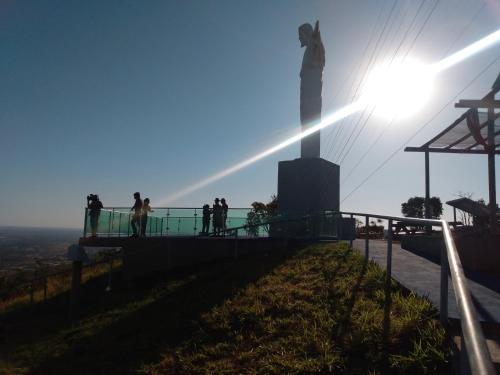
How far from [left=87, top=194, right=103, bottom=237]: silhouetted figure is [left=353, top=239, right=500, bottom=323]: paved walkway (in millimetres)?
11628

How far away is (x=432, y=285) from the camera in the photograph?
5.94 metres

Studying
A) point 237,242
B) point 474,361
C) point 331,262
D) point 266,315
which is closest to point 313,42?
point 237,242

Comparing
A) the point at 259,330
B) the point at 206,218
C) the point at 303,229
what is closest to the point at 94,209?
the point at 206,218

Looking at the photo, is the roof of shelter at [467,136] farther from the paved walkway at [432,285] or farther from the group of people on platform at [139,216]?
the group of people on platform at [139,216]

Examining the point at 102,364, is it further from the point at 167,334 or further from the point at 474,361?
the point at 474,361

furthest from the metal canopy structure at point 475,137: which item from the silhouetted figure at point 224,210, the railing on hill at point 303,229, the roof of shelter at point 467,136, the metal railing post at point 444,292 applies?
the silhouetted figure at point 224,210

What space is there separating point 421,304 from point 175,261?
35.7 feet

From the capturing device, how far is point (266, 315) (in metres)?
5.83

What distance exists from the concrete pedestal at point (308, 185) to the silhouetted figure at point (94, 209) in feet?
34.5

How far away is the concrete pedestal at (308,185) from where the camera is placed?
22062 mm

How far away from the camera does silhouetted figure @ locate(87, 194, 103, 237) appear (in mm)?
16219

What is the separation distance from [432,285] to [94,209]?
13795 millimetres

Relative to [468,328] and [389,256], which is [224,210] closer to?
[389,256]

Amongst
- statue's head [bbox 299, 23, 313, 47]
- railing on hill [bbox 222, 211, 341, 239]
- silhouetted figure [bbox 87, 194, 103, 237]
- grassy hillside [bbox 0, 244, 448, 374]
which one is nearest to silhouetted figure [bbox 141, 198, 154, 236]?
silhouetted figure [bbox 87, 194, 103, 237]
